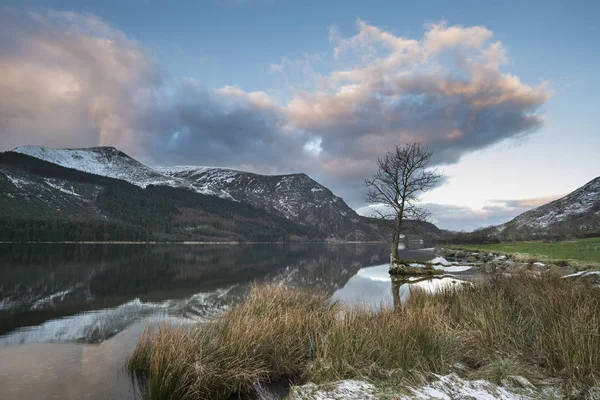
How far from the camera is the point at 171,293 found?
65.2 ft

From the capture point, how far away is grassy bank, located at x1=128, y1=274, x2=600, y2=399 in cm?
524

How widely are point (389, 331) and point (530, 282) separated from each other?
578cm

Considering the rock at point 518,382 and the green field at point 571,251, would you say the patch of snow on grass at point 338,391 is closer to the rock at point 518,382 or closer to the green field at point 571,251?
the rock at point 518,382

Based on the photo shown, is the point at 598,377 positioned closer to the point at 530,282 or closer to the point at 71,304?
the point at 530,282

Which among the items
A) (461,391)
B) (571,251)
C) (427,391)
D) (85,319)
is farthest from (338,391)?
(571,251)

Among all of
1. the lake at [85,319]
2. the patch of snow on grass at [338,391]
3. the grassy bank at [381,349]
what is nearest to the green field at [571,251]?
the lake at [85,319]

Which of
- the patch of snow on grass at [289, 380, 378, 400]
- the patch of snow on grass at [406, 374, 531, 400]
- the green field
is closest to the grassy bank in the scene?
the patch of snow on grass at [406, 374, 531, 400]

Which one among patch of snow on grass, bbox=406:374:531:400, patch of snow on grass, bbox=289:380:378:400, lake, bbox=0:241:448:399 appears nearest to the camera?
patch of snow on grass, bbox=406:374:531:400

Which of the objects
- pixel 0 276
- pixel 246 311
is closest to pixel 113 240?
pixel 0 276

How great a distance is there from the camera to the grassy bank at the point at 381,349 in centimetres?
524

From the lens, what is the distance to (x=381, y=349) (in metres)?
5.98

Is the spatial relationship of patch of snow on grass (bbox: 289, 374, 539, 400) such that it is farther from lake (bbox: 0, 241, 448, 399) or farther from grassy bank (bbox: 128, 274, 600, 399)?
lake (bbox: 0, 241, 448, 399)

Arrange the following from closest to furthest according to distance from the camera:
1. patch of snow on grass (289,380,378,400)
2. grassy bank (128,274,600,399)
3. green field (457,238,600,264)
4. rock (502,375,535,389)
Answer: patch of snow on grass (289,380,378,400)
rock (502,375,535,389)
grassy bank (128,274,600,399)
green field (457,238,600,264)

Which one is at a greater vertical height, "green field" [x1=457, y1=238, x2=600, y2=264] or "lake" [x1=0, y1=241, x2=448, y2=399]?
"green field" [x1=457, y1=238, x2=600, y2=264]
